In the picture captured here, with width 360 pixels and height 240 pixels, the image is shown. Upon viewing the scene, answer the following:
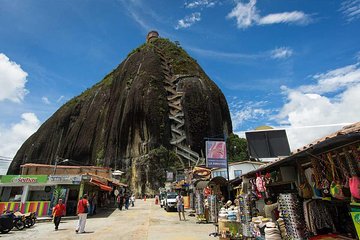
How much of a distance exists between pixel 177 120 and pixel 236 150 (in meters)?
15.3

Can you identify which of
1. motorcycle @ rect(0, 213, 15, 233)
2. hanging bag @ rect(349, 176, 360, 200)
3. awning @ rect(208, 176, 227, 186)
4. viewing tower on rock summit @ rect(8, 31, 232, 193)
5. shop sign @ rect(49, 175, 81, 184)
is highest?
viewing tower on rock summit @ rect(8, 31, 232, 193)

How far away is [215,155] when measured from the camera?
51.1 ft

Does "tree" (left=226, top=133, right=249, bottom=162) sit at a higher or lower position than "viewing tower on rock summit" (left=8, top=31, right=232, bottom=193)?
lower

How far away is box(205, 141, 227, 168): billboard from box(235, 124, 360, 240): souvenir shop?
7.27 meters

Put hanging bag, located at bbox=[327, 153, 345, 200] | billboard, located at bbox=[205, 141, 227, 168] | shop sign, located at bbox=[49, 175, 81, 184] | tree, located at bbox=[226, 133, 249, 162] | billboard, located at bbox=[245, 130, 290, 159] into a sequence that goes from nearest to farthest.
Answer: hanging bag, located at bbox=[327, 153, 345, 200] → billboard, located at bbox=[245, 130, 290, 159] → billboard, located at bbox=[205, 141, 227, 168] → shop sign, located at bbox=[49, 175, 81, 184] → tree, located at bbox=[226, 133, 249, 162]

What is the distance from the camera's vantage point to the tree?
54750 millimetres

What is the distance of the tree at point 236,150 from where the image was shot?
5475 cm

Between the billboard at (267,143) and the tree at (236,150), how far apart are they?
129 ft

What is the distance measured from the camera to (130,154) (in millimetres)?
55312

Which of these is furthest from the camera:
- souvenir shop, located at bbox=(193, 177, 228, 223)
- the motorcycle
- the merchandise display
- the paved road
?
souvenir shop, located at bbox=(193, 177, 228, 223)

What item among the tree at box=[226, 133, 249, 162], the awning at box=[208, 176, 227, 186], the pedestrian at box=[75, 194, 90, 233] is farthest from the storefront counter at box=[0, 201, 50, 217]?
the tree at box=[226, 133, 249, 162]

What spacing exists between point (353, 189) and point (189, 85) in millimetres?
60078

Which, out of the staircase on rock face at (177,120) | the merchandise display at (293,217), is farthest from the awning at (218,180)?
the staircase on rock face at (177,120)

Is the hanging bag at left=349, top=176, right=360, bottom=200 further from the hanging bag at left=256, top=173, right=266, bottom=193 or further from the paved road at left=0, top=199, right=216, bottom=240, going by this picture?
the paved road at left=0, top=199, right=216, bottom=240
